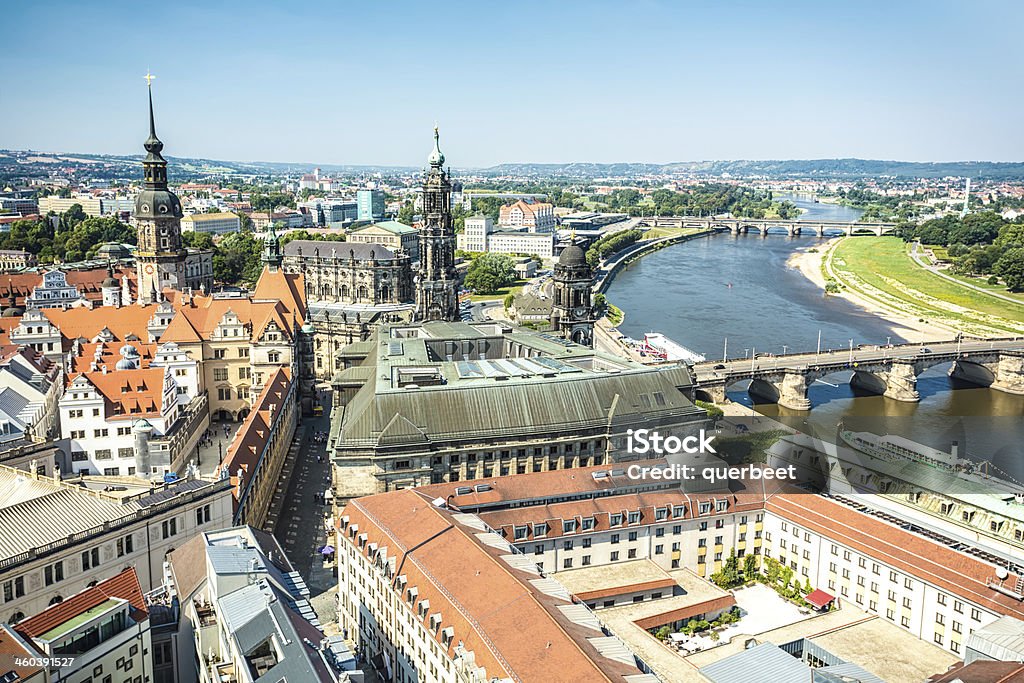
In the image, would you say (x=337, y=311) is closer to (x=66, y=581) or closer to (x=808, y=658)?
(x=66, y=581)

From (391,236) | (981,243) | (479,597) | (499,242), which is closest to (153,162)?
(391,236)

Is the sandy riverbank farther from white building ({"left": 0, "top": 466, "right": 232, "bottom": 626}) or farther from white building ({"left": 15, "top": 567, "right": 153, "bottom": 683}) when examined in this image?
white building ({"left": 15, "top": 567, "right": 153, "bottom": 683})

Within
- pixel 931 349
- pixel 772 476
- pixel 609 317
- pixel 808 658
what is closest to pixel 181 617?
pixel 808 658

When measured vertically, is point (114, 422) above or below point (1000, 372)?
above

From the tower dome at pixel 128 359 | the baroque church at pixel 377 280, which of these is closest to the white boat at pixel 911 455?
the baroque church at pixel 377 280

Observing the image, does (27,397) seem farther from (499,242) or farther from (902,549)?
(499,242)

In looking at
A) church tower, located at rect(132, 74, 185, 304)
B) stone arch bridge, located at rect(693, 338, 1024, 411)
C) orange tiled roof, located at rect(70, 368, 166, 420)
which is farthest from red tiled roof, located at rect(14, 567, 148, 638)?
church tower, located at rect(132, 74, 185, 304)
